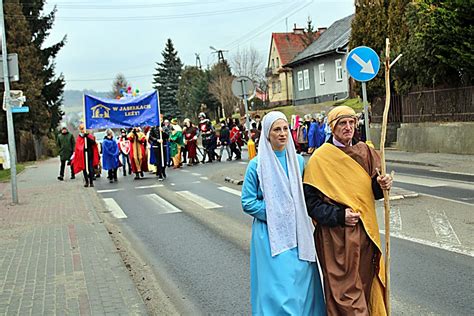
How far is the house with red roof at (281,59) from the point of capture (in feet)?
227

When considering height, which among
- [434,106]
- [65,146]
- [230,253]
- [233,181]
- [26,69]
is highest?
[26,69]

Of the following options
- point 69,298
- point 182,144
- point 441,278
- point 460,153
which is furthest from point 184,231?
point 182,144

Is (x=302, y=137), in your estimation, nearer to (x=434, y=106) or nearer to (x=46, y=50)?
(x=434, y=106)

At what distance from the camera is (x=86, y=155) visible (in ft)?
64.1

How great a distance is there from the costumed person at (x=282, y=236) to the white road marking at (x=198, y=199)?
8980 mm

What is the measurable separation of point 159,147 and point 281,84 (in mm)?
51850

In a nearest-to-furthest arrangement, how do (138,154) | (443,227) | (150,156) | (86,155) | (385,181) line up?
1. (385,181)
2. (443,227)
3. (86,155)
4. (138,154)
5. (150,156)

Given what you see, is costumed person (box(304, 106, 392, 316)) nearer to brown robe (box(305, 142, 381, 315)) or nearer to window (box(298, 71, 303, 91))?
brown robe (box(305, 142, 381, 315))

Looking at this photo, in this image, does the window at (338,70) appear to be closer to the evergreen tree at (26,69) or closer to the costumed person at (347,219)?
the evergreen tree at (26,69)

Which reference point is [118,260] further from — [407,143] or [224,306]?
[407,143]

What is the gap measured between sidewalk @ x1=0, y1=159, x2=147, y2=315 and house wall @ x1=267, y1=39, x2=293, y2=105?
181ft

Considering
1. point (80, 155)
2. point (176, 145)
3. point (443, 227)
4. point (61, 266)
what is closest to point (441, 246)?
point (443, 227)

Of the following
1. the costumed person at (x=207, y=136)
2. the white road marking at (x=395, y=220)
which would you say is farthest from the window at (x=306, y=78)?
the white road marking at (x=395, y=220)

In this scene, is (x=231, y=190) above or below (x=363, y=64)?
below
